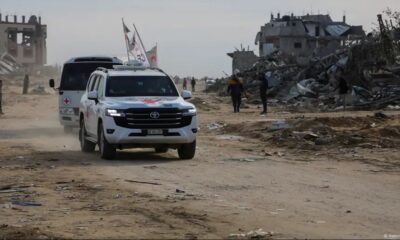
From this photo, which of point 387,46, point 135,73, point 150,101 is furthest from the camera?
point 387,46

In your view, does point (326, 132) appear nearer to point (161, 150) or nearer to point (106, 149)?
point (161, 150)

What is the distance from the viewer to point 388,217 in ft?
31.0

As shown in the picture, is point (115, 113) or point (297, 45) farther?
point (297, 45)

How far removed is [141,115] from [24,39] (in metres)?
130

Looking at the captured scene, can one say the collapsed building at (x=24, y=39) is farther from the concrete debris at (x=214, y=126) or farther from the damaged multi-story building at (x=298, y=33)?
the concrete debris at (x=214, y=126)

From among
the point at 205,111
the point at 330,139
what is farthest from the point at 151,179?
the point at 205,111

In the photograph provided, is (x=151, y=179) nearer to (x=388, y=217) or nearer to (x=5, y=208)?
(x=5, y=208)

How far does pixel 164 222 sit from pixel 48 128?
19852 mm

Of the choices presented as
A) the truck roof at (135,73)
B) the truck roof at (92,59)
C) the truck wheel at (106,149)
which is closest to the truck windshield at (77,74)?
the truck roof at (92,59)

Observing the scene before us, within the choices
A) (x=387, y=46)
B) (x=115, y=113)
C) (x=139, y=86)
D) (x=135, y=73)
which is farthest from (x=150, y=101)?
(x=387, y=46)

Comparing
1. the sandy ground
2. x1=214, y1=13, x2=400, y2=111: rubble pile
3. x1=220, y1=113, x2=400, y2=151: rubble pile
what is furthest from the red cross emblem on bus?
x1=214, y1=13, x2=400, y2=111: rubble pile

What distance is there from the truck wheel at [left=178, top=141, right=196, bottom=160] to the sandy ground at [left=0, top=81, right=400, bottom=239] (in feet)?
0.95

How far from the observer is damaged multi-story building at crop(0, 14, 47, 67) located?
141 m

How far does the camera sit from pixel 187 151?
1694 centimetres
